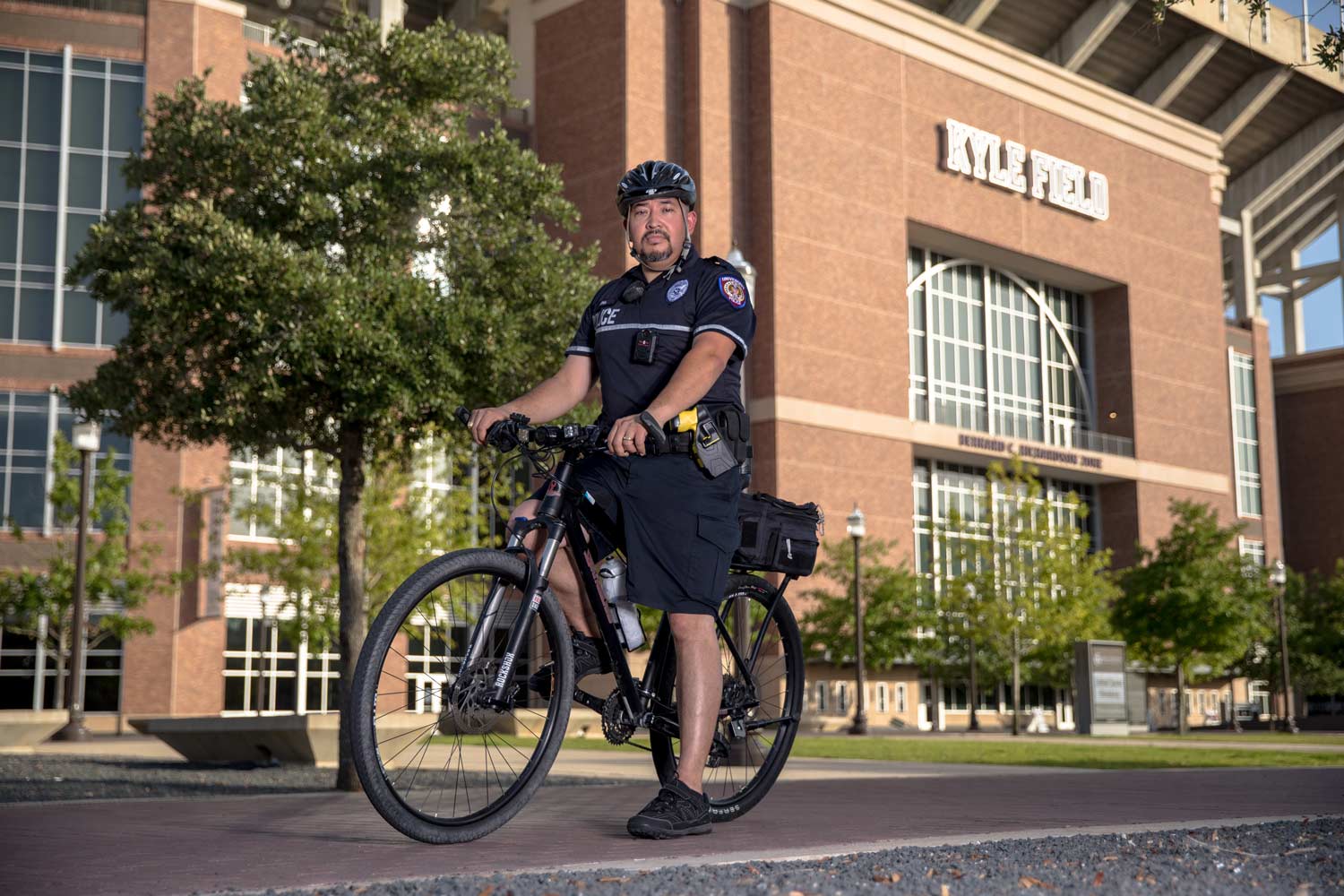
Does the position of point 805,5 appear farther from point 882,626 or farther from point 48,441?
point 48,441

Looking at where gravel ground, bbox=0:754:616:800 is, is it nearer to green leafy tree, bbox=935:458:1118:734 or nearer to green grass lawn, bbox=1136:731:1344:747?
green grass lawn, bbox=1136:731:1344:747

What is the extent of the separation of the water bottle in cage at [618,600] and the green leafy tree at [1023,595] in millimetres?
36440

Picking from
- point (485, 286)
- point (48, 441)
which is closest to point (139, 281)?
point (485, 286)

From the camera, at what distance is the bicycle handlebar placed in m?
4.70

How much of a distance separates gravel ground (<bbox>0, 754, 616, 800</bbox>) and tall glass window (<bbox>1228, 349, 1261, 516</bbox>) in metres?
61.0

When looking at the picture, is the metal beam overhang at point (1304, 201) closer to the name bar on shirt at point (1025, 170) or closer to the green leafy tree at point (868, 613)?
the name bar on shirt at point (1025, 170)

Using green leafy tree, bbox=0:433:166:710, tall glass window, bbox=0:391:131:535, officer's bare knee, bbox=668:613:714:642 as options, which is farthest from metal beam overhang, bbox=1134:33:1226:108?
officer's bare knee, bbox=668:613:714:642

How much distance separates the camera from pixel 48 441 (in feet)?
132

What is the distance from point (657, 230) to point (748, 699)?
1.79m

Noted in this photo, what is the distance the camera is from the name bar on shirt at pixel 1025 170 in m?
51.9

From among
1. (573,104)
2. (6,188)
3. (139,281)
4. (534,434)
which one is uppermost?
(573,104)

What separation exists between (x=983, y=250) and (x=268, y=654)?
96.0 feet

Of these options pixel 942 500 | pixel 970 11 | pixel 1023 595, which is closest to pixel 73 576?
pixel 1023 595

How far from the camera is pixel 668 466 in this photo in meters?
4.80
